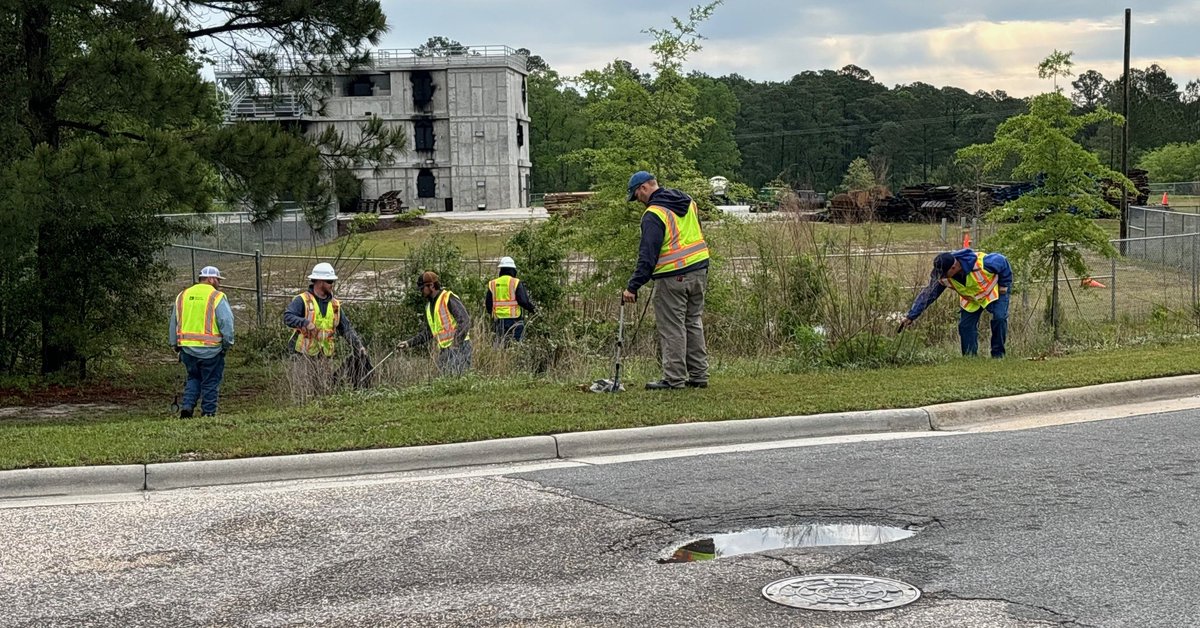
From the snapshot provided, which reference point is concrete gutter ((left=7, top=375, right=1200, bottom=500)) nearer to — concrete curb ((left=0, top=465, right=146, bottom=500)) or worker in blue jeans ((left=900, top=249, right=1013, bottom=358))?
concrete curb ((left=0, top=465, right=146, bottom=500))

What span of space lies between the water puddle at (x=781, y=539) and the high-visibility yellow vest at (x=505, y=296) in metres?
9.51

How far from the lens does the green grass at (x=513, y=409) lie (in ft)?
29.5

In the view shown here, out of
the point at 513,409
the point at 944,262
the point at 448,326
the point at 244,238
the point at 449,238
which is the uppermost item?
the point at 244,238

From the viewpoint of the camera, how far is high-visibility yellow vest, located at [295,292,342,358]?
1297 cm

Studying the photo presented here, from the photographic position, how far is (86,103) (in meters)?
17.1

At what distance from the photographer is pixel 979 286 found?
14.0 meters

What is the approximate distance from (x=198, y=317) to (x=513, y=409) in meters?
4.08

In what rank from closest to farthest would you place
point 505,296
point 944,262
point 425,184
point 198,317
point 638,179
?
point 638,179 < point 198,317 < point 944,262 < point 505,296 < point 425,184

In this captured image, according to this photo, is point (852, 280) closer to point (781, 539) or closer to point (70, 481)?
point (781, 539)

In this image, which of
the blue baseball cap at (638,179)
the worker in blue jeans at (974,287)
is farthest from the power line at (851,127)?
the blue baseball cap at (638,179)

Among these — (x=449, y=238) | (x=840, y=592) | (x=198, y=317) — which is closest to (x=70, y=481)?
(x=198, y=317)

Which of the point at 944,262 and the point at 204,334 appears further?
the point at 944,262

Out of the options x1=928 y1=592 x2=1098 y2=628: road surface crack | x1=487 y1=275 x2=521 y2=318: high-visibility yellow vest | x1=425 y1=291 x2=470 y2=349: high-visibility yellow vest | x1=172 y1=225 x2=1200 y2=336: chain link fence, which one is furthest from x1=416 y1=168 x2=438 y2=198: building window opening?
x1=928 y1=592 x2=1098 y2=628: road surface crack

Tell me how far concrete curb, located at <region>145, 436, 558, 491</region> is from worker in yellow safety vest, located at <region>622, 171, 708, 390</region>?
2.12 metres
